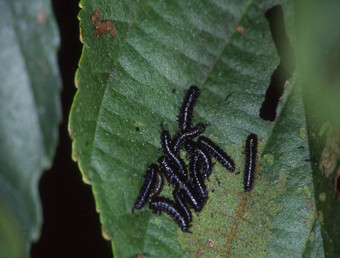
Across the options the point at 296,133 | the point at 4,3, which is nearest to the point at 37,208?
the point at 4,3

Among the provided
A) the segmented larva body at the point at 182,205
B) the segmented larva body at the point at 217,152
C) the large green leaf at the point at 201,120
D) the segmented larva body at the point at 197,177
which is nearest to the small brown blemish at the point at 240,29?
the large green leaf at the point at 201,120

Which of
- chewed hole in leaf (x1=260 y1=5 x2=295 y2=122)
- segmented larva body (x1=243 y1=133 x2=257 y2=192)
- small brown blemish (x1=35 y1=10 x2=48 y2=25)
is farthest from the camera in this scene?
segmented larva body (x1=243 y1=133 x2=257 y2=192)

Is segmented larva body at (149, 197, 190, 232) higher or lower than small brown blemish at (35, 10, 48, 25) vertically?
lower

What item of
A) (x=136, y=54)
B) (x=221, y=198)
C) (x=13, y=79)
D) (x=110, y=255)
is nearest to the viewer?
(x=13, y=79)

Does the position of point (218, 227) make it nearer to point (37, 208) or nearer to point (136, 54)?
point (136, 54)

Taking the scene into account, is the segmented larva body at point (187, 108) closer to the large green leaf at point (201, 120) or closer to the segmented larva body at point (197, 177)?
the large green leaf at point (201, 120)

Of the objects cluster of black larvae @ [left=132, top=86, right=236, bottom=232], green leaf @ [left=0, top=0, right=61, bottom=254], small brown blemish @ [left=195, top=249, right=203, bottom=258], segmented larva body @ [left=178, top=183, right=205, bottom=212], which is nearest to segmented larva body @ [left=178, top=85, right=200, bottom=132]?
cluster of black larvae @ [left=132, top=86, right=236, bottom=232]

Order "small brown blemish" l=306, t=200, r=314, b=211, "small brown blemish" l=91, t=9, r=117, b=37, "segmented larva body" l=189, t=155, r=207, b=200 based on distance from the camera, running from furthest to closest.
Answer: "segmented larva body" l=189, t=155, r=207, b=200
"small brown blemish" l=306, t=200, r=314, b=211
"small brown blemish" l=91, t=9, r=117, b=37

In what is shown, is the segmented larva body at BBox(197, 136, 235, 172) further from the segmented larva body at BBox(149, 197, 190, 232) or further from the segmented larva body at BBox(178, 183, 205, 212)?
the segmented larva body at BBox(149, 197, 190, 232)
